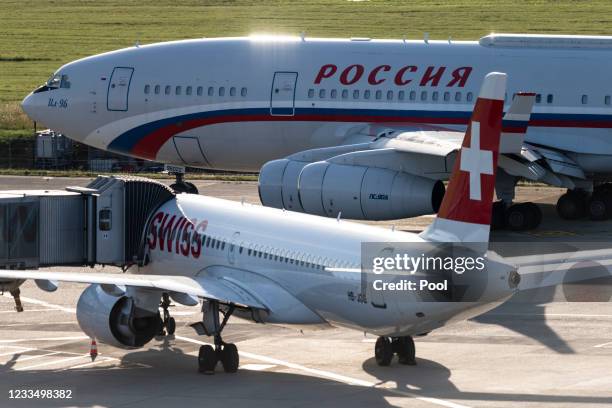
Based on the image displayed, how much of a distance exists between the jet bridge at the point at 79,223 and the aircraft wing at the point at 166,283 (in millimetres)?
2036

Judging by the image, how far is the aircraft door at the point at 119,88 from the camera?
5088 cm

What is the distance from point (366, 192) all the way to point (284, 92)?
292 inches

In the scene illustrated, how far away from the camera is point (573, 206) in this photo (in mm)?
50625

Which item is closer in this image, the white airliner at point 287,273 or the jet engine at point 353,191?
the white airliner at point 287,273

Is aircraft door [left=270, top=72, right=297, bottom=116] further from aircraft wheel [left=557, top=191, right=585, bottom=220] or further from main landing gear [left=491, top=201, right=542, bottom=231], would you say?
aircraft wheel [left=557, top=191, right=585, bottom=220]

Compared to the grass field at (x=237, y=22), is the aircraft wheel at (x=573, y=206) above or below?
below

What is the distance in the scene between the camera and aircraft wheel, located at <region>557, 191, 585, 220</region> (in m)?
50.6

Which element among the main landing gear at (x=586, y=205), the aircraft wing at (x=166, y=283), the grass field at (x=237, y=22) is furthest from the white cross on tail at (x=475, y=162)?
the grass field at (x=237, y=22)

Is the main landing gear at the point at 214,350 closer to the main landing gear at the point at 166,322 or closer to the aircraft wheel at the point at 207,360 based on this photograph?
the aircraft wheel at the point at 207,360

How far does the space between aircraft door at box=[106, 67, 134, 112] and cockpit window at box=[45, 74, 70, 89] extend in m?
2.18

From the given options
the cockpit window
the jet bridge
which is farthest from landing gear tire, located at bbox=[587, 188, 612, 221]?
the jet bridge

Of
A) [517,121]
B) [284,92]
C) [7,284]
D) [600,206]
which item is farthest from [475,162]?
[600,206]

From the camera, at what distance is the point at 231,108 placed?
50094 mm

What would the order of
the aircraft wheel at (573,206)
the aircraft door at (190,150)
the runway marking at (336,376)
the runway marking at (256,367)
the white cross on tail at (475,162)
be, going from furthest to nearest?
1. the aircraft door at (190,150)
2. the aircraft wheel at (573,206)
3. the runway marking at (256,367)
4. the runway marking at (336,376)
5. the white cross on tail at (475,162)
